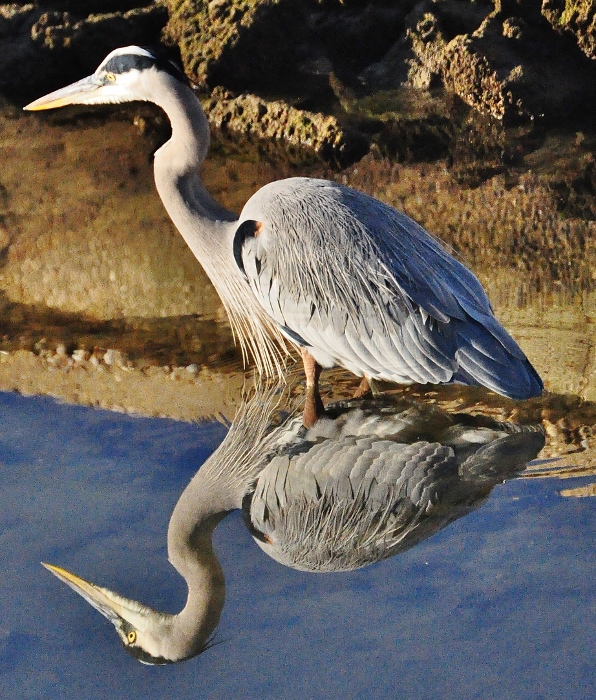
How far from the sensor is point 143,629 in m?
2.94

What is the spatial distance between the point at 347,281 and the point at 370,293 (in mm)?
109

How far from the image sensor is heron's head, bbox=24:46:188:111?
4551 millimetres

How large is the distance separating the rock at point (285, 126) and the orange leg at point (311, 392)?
312cm

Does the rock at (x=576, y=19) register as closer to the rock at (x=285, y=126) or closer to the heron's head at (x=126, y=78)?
the rock at (x=285, y=126)

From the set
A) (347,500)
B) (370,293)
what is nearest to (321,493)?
(347,500)

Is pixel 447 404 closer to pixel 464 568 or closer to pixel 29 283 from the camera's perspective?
pixel 464 568

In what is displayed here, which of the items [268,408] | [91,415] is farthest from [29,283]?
[268,408]

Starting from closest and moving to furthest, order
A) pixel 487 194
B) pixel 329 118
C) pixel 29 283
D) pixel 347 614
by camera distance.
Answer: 1. pixel 347 614
2. pixel 29 283
3. pixel 487 194
4. pixel 329 118

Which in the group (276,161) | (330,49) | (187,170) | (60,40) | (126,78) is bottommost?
(276,161)

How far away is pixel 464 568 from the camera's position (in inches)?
122

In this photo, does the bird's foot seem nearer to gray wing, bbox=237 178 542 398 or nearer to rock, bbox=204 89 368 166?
gray wing, bbox=237 178 542 398

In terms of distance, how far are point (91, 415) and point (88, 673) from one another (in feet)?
5.07

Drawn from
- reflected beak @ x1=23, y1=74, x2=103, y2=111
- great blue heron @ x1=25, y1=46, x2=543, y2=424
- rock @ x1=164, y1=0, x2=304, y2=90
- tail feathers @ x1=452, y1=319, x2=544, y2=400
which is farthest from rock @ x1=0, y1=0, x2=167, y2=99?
tail feathers @ x1=452, y1=319, x2=544, y2=400

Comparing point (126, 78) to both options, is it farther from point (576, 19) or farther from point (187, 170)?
point (576, 19)
